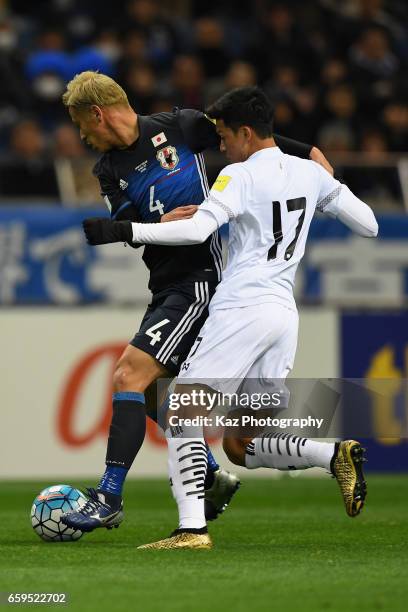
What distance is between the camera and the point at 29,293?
39.0 feet

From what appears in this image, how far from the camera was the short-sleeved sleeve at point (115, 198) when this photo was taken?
6461mm

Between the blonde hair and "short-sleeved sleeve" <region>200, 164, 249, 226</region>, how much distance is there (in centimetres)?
76

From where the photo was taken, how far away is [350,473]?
578 centimetres

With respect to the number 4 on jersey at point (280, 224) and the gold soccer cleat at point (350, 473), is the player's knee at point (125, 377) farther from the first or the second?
the gold soccer cleat at point (350, 473)

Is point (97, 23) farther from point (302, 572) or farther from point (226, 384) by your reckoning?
point (302, 572)

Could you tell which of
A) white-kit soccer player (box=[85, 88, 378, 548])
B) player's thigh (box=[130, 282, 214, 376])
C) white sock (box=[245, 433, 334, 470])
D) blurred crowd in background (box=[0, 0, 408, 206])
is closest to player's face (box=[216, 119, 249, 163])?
white-kit soccer player (box=[85, 88, 378, 548])

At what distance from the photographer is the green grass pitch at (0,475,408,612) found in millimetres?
4488

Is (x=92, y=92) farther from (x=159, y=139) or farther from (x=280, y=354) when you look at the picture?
(x=280, y=354)

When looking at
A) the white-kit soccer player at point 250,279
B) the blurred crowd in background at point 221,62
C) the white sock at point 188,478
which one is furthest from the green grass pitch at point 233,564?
the blurred crowd in background at point 221,62

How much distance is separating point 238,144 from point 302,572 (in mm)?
1915

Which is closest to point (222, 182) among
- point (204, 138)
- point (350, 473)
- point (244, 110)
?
point (244, 110)

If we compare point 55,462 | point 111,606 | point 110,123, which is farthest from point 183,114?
point 55,462

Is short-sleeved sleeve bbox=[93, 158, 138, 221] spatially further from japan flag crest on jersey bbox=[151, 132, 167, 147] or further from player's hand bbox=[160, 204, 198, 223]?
player's hand bbox=[160, 204, 198, 223]

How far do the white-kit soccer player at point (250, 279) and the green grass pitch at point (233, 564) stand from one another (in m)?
0.33
